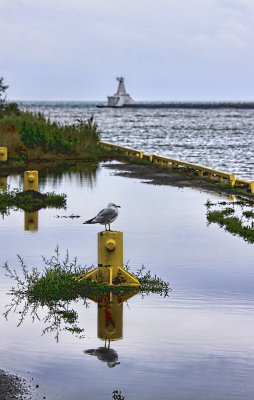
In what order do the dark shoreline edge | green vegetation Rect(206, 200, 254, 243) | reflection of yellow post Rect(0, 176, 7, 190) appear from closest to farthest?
green vegetation Rect(206, 200, 254, 243), reflection of yellow post Rect(0, 176, 7, 190), the dark shoreline edge

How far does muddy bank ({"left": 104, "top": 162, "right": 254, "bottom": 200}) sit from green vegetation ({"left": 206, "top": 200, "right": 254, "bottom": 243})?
2818mm

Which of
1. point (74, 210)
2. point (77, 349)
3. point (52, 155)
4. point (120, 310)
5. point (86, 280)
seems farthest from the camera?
point (52, 155)

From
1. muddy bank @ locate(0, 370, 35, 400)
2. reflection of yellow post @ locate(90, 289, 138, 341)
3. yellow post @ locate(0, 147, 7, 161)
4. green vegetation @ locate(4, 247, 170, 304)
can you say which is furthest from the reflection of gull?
yellow post @ locate(0, 147, 7, 161)

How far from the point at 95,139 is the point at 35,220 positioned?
2142cm

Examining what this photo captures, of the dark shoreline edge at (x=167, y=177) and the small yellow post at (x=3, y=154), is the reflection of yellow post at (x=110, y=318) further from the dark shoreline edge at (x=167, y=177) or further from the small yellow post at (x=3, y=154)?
the small yellow post at (x=3, y=154)

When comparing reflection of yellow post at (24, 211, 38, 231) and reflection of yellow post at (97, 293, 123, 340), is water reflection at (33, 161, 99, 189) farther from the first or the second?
reflection of yellow post at (97, 293, 123, 340)

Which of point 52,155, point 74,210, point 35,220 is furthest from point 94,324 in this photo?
point 52,155

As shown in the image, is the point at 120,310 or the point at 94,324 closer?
the point at 94,324

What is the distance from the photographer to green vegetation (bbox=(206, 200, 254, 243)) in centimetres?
1686

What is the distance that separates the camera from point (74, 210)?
66.2 ft

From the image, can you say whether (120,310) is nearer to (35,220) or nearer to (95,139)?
(35,220)

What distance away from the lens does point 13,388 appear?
741 cm

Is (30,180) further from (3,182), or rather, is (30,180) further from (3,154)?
(3,154)

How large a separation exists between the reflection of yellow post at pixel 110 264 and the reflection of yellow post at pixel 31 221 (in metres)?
5.67
